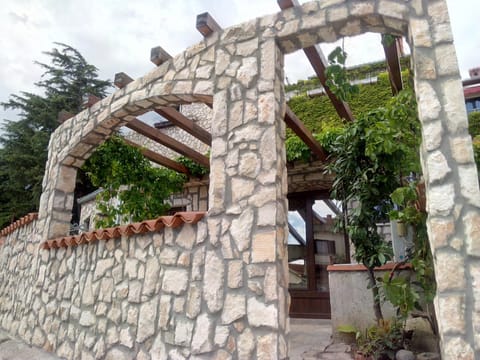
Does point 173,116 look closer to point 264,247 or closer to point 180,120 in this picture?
point 180,120

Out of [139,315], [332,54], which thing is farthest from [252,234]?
[332,54]

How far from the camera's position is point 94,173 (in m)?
5.24

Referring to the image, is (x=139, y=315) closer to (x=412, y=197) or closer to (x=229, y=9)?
(x=412, y=197)

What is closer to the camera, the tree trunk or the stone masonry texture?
the stone masonry texture

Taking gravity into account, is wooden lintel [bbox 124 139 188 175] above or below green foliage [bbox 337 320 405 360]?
above

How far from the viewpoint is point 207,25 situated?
3219mm

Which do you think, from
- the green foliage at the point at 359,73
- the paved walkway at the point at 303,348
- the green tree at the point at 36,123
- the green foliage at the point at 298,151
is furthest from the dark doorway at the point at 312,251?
the green tree at the point at 36,123

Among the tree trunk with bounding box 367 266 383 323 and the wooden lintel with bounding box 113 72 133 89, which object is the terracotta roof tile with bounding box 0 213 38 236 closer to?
the wooden lintel with bounding box 113 72 133 89

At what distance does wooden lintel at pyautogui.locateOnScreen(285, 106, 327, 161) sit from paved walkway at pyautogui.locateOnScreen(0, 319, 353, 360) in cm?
248

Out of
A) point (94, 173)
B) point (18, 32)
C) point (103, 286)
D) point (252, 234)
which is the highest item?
point (18, 32)

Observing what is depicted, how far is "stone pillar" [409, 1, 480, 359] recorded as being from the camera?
190 centimetres

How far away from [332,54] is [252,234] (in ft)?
5.98

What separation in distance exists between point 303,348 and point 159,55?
11.5 ft

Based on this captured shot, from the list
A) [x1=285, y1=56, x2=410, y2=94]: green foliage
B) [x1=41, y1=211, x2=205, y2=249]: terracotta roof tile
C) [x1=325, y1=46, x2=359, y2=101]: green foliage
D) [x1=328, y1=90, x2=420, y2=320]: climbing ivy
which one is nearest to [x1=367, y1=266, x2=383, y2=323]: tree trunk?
[x1=328, y1=90, x2=420, y2=320]: climbing ivy
